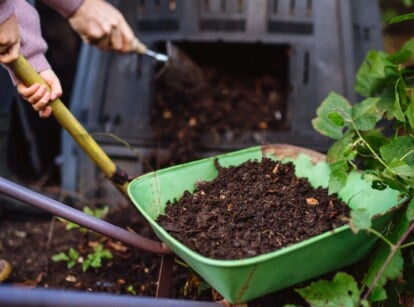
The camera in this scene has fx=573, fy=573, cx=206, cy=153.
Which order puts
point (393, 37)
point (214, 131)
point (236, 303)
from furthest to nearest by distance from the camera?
point (393, 37) → point (214, 131) → point (236, 303)

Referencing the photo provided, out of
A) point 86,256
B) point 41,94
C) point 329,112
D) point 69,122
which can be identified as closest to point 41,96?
point 41,94

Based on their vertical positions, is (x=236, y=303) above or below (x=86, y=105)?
below

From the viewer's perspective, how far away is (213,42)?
7.36 feet

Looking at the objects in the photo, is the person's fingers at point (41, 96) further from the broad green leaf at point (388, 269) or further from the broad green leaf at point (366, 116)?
the broad green leaf at point (388, 269)

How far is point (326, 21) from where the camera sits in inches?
86.2

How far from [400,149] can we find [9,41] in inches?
37.4

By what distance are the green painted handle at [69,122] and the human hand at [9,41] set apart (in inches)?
1.0

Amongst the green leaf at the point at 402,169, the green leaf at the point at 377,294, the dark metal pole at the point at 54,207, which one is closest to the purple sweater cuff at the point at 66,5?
the dark metal pole at the point at 54,207

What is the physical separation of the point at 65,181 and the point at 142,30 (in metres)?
0.66

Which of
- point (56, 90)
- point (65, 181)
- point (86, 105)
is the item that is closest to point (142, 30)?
point (86, 105)

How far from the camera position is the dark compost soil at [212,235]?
1225mm

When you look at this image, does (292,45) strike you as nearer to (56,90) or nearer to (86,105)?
(86,105)

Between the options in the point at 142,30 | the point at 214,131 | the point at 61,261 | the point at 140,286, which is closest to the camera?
the point at 140,286

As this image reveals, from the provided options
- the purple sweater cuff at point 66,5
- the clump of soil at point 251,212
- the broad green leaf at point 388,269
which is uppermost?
the purple sweater cuff at point 66,5
